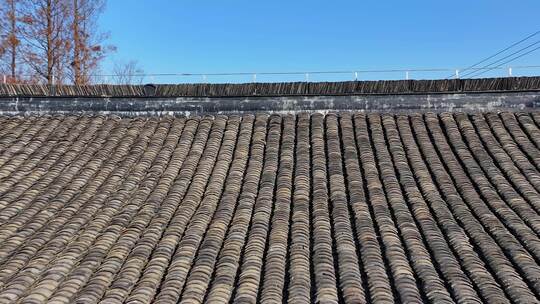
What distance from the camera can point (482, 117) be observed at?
309 inches

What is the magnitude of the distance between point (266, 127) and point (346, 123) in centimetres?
116

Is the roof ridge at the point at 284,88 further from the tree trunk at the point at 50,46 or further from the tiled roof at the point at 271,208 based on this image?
the tree trunk at the point at 50,46

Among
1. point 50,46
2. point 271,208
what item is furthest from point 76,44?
point 271,208

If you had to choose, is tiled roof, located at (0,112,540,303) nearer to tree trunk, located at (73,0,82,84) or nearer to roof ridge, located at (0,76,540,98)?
roof ridge, located at (0,76,540,98)

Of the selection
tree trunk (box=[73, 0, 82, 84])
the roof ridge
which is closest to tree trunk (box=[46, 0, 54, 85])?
tree trunk (box=[73, 0, 82, 84])

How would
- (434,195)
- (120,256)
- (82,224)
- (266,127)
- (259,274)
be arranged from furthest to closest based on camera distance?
(266,127), (434,195), (82,224), (120,256), (259,274)

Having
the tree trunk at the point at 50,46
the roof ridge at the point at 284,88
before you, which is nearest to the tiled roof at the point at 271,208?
the roof ridge at the point at 284,88

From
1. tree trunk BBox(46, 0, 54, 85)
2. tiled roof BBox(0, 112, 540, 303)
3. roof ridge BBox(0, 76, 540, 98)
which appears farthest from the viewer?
tree trunk BBox(46, 0, 54, 85)

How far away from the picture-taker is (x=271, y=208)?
5.66 meters

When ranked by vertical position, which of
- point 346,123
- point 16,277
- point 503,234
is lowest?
point 16,277

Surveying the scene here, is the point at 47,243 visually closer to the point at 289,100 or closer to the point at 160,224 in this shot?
the point at 160,224

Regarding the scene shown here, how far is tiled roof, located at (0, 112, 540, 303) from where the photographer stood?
430cm

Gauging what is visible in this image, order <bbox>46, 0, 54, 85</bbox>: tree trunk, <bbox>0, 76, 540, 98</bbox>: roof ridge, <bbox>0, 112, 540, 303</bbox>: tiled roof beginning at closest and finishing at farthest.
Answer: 1. <bbox>0, 112, 540, 303</bbox>: tiled roof
2. <bbox>0, 76, 540, 98</bbox>: roof ridge
3. <bbox>46, 0, 54, 85</bbox>: tree trunk

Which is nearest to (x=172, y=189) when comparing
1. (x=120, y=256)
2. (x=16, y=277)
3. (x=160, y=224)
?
(x=160, y=224)
